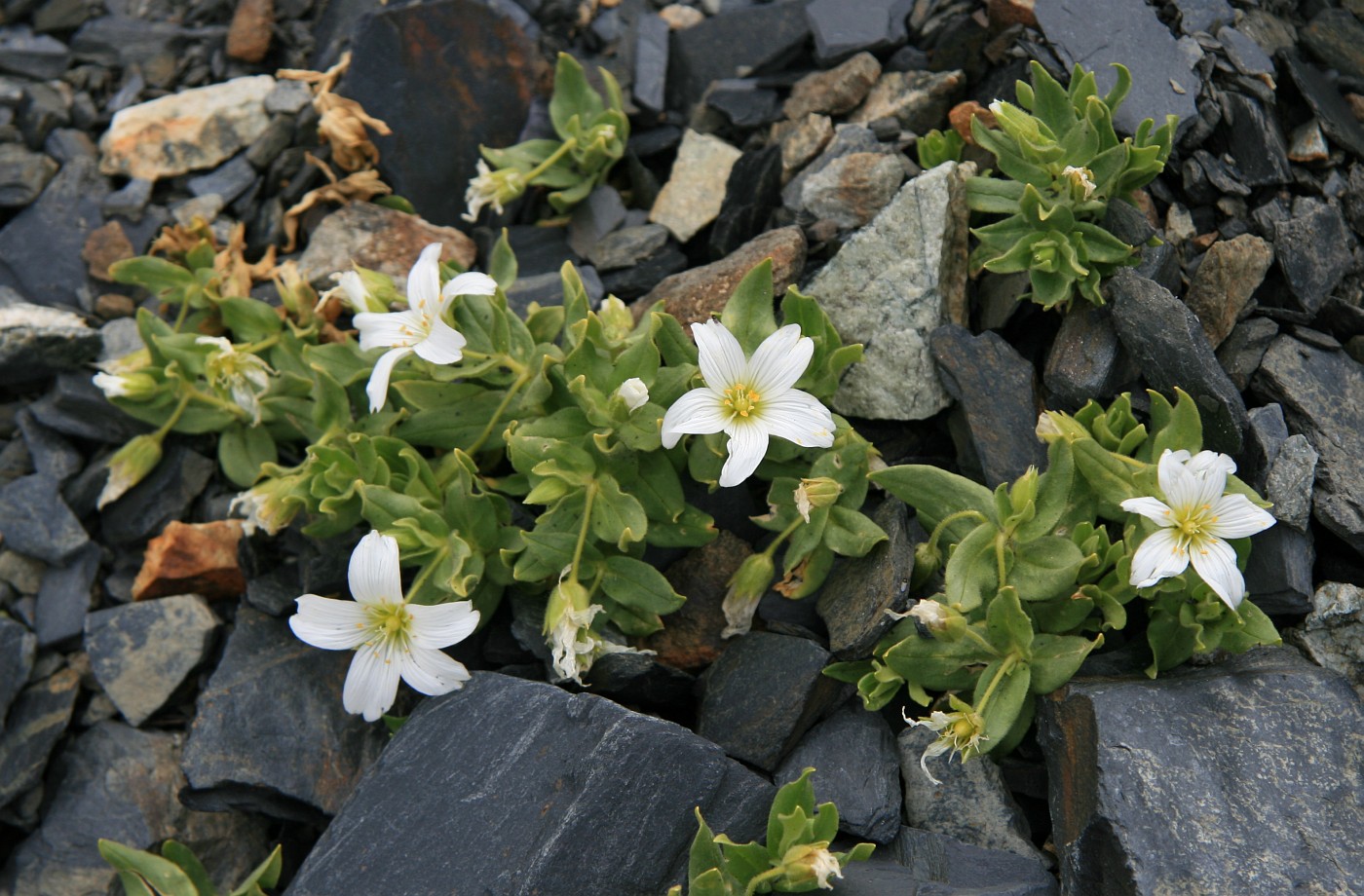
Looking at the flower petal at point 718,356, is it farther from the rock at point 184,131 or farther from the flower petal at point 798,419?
the rock at point 184,131


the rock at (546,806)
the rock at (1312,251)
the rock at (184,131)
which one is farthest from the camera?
the rock at (184,131)

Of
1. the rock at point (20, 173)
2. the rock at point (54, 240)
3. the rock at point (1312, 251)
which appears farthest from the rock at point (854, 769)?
the rock at point (20, 173)

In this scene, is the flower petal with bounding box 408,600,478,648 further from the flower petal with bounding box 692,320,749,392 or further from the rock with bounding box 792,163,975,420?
the rock with bounding box 792,163,975,420

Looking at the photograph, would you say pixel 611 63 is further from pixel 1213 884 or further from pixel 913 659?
pixel 1213 884

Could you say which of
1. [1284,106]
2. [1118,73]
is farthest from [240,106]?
[1284,106]

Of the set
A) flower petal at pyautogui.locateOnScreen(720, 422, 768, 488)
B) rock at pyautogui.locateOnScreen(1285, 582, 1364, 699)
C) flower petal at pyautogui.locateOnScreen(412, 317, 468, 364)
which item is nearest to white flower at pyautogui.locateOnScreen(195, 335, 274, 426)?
flower petal at pyautogui.locateOnScreen(412, 317, 468, 364)

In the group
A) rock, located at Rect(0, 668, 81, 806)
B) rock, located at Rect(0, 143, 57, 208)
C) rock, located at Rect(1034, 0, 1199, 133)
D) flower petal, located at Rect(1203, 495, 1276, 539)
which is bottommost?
rock, located at Rect(0, 668, 81, 806)

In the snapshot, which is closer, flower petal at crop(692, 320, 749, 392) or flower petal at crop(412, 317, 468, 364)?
flower petal at crop(692, 320, 749, 392)

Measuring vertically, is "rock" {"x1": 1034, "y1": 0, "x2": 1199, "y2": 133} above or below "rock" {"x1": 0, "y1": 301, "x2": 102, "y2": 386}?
above
